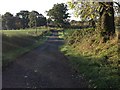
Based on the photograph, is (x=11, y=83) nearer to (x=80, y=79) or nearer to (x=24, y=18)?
(x=80, y=79)

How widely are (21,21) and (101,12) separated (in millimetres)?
106062

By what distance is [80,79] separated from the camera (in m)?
14.4

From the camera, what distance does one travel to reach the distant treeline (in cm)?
11025

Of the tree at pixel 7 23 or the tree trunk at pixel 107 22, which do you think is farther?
the tree at pixel 7 23

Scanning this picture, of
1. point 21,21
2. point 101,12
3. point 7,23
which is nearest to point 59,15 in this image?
point 21,21

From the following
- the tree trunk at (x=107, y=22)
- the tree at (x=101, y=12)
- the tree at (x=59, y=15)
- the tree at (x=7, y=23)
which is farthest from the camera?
the tree at (x=59, y=15)

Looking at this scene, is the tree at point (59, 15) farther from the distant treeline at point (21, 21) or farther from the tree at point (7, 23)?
the tree at point (7, 23)

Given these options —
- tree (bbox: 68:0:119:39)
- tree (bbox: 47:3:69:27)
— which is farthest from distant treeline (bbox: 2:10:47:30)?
tree (bbox: 68:0:119:39)

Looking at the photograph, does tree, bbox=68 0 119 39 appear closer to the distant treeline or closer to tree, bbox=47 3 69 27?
the distant treeline

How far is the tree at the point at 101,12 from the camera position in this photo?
24.8 metres

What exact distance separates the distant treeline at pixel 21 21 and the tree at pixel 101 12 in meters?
78.0

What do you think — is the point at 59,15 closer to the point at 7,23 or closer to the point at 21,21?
the point at 21,21

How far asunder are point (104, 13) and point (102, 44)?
11.4 ft

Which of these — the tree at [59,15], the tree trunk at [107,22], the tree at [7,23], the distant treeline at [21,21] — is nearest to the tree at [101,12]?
the tree trunk at [107,22]
